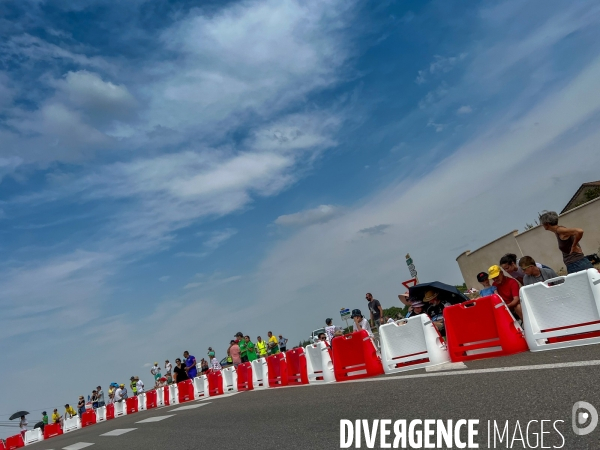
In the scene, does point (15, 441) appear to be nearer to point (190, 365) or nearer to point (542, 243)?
point (190, 365)

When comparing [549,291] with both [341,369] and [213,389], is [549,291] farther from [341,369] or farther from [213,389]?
[213,389]

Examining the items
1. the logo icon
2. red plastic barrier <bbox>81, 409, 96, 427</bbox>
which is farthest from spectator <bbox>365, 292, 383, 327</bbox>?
red plastic barrier <bbox>81, 409, 96, 427</bbox>

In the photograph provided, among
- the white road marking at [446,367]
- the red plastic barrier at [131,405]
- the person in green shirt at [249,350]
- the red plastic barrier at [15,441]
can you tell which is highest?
the person in green shirt at [249,350]

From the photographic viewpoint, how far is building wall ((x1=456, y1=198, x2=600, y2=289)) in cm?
2258

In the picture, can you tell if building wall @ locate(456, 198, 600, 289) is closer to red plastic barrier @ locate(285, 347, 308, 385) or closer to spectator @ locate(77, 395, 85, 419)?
red plastic barrier @ locate(285, 347, 308, 385)

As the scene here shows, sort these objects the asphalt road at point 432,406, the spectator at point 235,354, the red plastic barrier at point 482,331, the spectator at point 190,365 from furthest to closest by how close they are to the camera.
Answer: the spectator at point 190,365, the spectator at point 235,354, the red plastic barrier at point 482,331, the asphalt road at point 432,406

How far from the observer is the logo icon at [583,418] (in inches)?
158

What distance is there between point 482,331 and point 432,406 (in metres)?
3.42

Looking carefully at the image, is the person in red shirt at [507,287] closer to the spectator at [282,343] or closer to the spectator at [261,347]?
the spectator at [261,347]

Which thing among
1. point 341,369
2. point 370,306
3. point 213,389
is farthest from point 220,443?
point 213,389

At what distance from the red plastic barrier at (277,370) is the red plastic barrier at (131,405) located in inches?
525

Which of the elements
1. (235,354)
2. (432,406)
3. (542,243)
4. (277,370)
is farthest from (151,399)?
(432,406)

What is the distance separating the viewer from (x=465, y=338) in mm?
9289

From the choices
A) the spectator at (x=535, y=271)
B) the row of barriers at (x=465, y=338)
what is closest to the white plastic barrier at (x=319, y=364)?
the row of barriers at (x=465, y=338)
